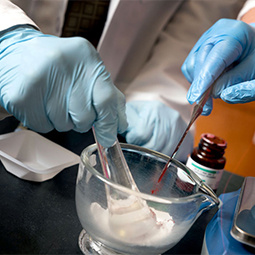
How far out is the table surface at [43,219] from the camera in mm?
575

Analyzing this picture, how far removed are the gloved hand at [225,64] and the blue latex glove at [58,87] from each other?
244 millimetres

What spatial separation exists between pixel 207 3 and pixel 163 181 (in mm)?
1013

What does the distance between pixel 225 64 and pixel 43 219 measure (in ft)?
1.77

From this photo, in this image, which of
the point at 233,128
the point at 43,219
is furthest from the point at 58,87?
the point at 233,128

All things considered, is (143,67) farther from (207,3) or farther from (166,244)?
(166,244)

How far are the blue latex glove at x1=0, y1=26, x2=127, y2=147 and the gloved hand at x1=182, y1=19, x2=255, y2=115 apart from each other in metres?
0.24

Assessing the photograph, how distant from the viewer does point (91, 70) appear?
643mm

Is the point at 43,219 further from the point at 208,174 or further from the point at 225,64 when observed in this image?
the point at 225,64

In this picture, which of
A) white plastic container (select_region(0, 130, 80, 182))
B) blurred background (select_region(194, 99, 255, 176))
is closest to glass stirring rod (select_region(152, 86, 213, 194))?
white plastic container (select_region(0, 130, 80, 182))

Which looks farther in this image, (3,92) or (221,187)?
(221,187)

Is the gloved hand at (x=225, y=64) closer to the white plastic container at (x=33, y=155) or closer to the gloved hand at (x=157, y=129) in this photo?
the gloved hand at (x=157, y=129)

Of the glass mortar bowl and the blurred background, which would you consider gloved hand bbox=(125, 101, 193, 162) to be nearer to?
the glass mortar bowl

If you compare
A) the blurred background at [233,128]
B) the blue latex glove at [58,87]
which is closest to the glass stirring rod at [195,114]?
the blue latex glove at [58,87]

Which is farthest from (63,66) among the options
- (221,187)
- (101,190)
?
(221,187)
